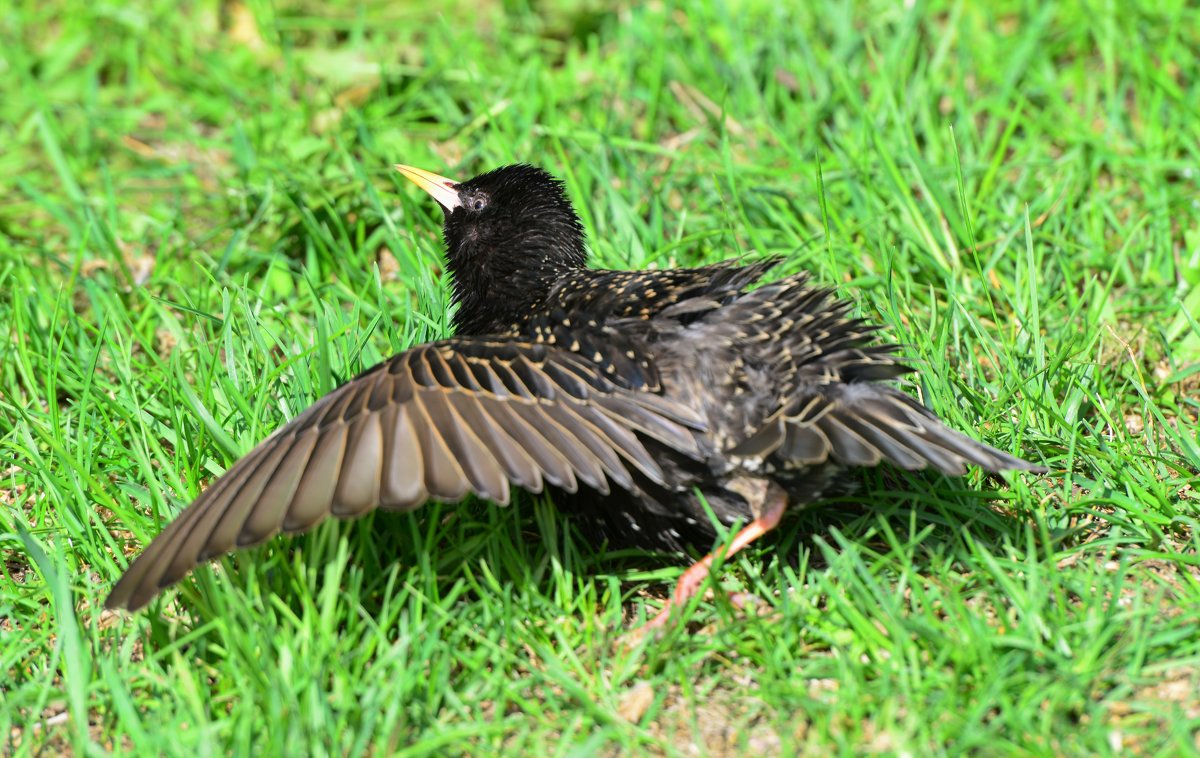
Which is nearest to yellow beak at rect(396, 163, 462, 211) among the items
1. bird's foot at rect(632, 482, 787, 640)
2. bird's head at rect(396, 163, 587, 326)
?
bird's head at rect(396, 163, 587, 326)

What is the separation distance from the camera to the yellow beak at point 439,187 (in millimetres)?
4407

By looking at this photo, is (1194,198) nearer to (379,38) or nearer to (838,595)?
(838,595)

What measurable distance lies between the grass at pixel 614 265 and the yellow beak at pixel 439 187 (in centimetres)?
22

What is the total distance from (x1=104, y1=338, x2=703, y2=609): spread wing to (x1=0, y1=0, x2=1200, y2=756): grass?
0.18m

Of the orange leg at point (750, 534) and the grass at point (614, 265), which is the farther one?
the orange leg at point (750, 534)

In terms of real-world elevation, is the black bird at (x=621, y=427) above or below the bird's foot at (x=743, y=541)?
above

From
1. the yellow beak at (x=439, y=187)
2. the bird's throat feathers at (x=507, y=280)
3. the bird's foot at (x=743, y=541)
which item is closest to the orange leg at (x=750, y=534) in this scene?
the bird's foot at (x=743, y=541)

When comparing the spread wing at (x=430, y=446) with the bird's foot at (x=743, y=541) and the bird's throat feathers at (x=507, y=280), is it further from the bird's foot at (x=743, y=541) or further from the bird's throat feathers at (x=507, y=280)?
the bird's throat feathers at (x=507, y=280)

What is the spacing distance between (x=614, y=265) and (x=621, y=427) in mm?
1696

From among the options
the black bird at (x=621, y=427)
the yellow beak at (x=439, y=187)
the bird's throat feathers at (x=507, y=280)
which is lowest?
the black bird at (x=621, y=427)

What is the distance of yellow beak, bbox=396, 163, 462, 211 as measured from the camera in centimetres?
441

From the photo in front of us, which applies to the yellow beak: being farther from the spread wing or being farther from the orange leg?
the orange leg

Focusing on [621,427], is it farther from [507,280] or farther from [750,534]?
[507,280]

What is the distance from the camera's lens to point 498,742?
3.05 metres
